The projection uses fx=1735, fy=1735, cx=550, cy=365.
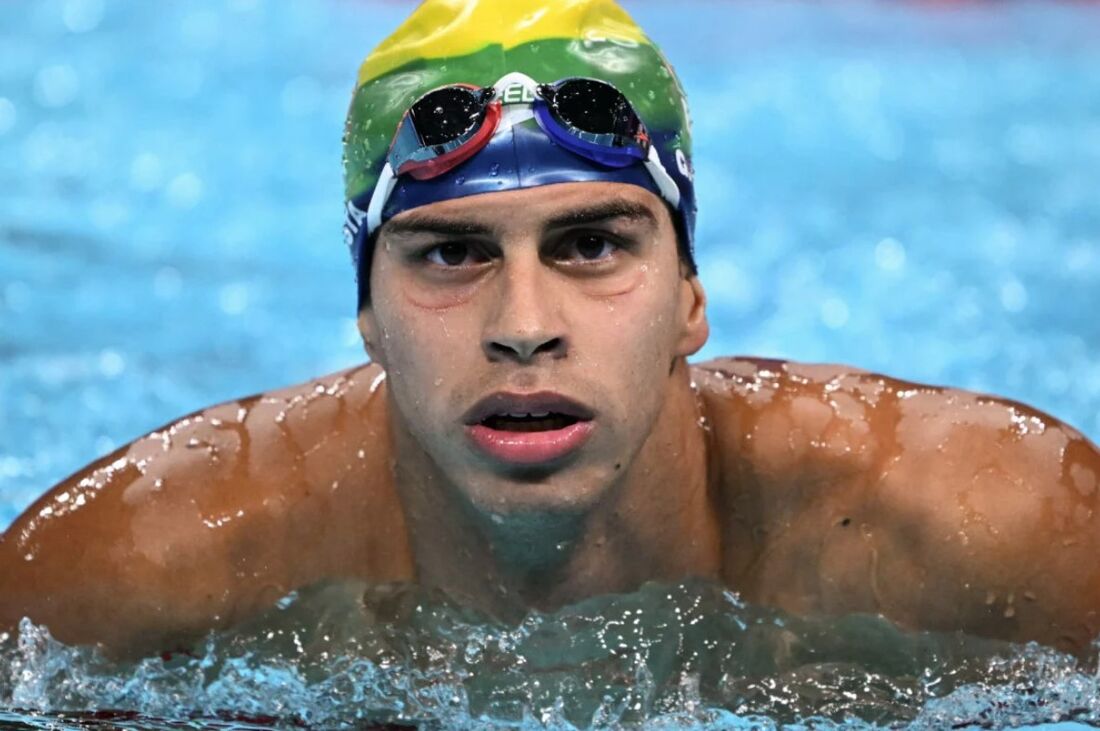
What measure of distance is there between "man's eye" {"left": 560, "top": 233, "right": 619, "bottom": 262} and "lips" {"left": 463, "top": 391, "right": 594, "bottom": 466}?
0.22m

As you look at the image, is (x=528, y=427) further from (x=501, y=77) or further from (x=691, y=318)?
(x=501, y=77)

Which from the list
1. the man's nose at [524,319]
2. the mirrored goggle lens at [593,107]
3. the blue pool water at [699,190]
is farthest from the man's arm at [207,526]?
the blue pool water at [699,190]

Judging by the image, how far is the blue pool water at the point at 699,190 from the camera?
4.96 meters

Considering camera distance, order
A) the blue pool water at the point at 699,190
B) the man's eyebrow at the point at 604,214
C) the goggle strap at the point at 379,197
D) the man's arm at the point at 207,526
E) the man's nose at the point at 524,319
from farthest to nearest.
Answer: the blue pool water at the point at 699,190
the man's arm at the point at 207,526
the goggle strap at the point at 379,197
the man's eyebrow at the point at 604,214
the man's nose at the point at 524,319

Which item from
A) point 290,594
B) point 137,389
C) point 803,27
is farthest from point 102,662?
point 803,27

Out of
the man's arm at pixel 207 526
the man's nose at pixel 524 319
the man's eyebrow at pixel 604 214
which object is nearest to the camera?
the man's nose at pixel 524 319

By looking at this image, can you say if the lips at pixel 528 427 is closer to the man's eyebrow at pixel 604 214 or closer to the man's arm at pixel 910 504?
the man's eyebrow at pixel 604 214

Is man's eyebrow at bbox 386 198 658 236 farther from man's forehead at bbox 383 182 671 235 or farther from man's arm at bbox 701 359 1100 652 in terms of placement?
man's arm at bbox 701 359 1100 652

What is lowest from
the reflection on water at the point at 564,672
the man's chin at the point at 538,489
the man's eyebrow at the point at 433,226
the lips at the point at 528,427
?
the reflection on water at the point at 564,672

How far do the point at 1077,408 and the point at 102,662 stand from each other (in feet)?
9.59

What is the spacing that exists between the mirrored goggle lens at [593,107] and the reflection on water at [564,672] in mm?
716

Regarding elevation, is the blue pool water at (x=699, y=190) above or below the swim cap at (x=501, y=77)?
above

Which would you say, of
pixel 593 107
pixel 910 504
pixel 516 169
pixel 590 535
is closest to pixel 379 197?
pixel 516 169

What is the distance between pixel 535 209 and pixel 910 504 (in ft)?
2.37
